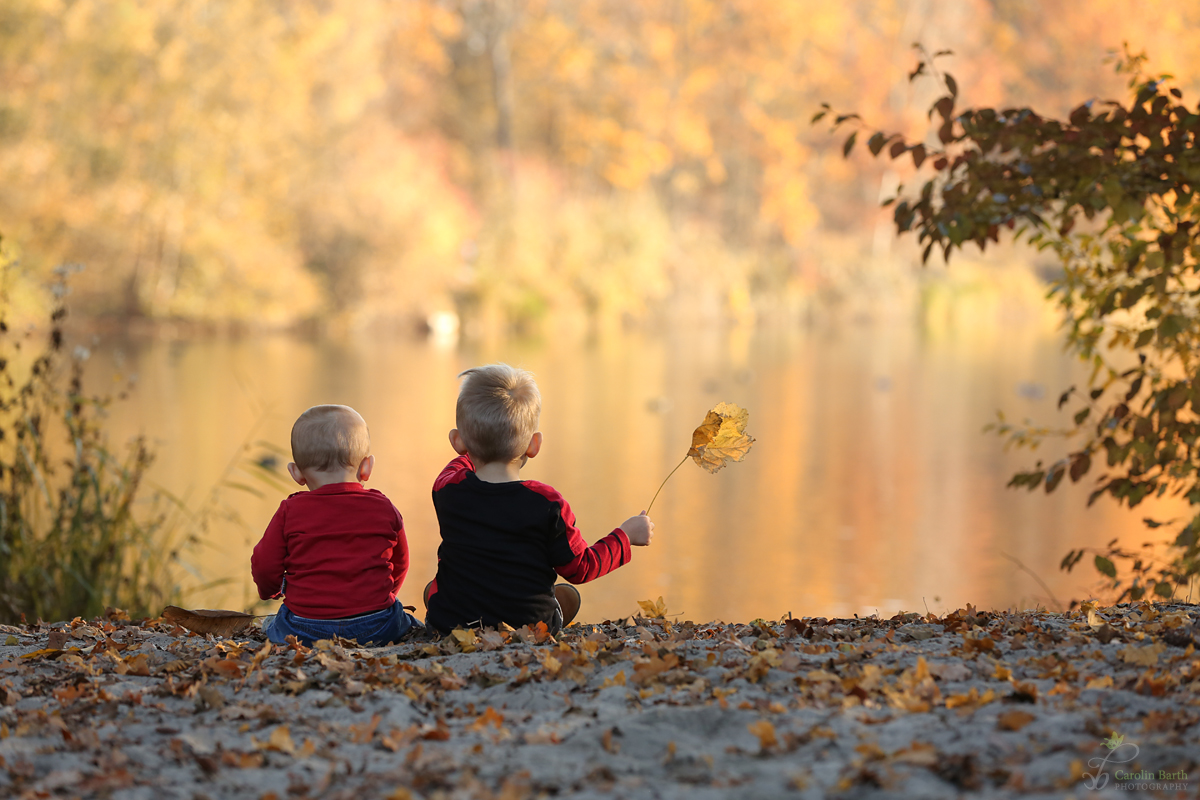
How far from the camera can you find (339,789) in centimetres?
232

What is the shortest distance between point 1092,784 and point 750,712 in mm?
750

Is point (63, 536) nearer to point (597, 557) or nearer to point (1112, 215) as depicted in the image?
point (597, 557)

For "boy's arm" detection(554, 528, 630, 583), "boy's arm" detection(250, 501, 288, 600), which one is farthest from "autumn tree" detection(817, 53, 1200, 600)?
"boy's arm" detection(250, 501, 288, 600)

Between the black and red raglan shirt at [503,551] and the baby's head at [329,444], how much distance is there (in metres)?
0.27

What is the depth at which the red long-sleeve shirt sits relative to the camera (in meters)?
3.60

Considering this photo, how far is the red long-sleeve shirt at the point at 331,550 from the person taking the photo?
3.60 metres

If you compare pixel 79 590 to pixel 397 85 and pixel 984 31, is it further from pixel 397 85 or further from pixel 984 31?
pixel 984 31

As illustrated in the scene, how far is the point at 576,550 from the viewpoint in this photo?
11.8 ft

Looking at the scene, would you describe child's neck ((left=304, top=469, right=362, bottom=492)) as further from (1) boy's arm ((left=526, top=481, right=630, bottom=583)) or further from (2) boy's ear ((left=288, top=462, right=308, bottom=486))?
(1) boy's arm ((left=526, top=481, right=630, bottom=583))

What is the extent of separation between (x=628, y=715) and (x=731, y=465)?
10.4 meters

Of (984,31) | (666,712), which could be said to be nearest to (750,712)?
(666,712)

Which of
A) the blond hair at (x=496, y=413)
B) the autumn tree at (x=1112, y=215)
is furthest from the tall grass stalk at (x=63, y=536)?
the autumn tree at (x=1112, y=215)

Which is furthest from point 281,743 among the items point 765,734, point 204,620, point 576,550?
point 204,620

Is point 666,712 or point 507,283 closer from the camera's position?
point 666,712
